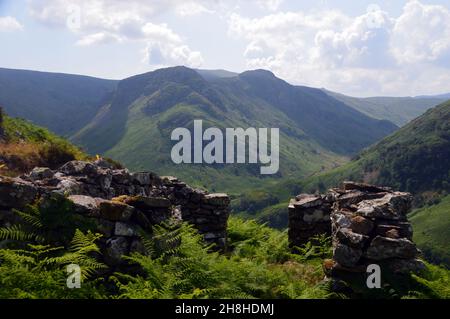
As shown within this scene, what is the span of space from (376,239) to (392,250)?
18.4 inches

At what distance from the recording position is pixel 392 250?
37.1 feet

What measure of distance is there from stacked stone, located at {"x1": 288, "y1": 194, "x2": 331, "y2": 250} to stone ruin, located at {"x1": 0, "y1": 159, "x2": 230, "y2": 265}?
2.77m

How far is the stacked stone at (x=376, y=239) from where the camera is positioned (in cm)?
1130

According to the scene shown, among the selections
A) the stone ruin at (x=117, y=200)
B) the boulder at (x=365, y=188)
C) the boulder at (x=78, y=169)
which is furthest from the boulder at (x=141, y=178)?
the boulder at (x=365, y=188)

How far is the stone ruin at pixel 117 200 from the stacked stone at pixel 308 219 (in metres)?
2.77

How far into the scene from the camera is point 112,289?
30.6ft

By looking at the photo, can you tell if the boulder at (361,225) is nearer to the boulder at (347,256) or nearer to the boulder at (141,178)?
the boulder at (347,256)

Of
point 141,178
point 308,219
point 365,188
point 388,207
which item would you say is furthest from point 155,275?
point 308,219

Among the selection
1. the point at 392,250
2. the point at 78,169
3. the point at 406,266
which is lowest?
the point at 406,266

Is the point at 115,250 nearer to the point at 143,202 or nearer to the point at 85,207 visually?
the point at 85,207

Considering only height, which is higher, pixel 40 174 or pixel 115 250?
pixel 40 174

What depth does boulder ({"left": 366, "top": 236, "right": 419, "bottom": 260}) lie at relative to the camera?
11.3m

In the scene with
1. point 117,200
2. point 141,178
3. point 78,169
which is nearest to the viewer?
point 117,200

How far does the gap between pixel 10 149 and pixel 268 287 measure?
15.9 meters
